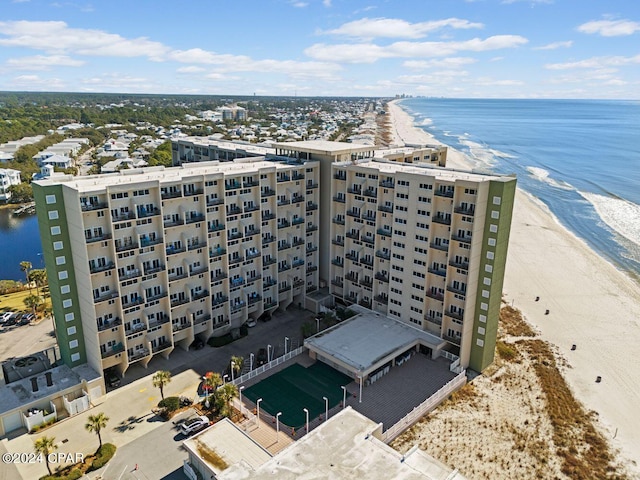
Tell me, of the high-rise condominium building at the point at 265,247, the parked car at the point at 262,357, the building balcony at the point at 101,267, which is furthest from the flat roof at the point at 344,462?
the building balcony at the point at 101,267

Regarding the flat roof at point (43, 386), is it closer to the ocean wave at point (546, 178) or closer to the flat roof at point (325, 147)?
the flat roof at point (325, 147)

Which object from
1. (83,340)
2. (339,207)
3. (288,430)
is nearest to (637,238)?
(339,207)

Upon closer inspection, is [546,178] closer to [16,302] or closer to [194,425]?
[194,425]

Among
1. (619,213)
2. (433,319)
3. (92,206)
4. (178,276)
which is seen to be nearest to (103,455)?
(178,276)

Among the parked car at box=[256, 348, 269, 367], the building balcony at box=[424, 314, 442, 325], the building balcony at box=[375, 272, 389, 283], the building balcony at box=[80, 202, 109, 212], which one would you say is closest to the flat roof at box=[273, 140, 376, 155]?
the building balcony at box=[375, 272, 389, 283]

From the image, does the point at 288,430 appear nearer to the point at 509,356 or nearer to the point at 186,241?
the point at 186,241

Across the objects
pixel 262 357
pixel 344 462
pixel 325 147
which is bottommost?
pixel 262 357
